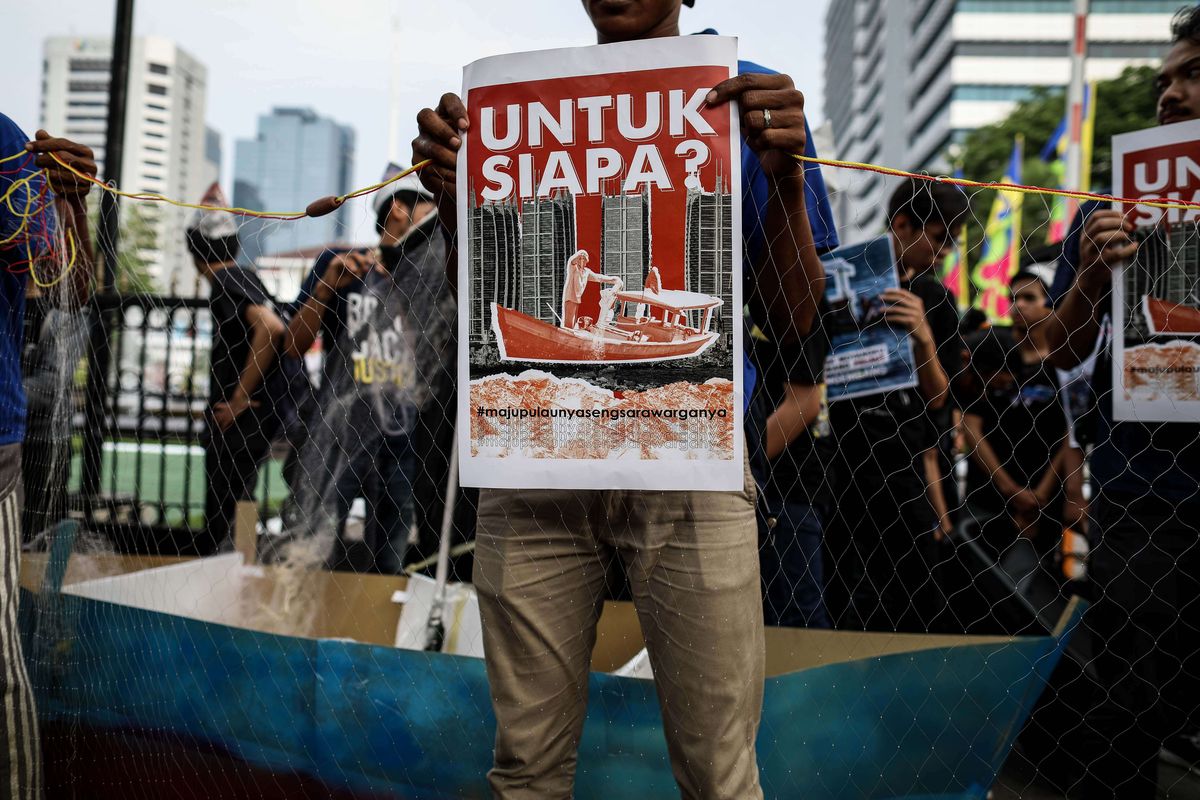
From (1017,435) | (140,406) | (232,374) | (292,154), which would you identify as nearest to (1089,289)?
(1017,435)

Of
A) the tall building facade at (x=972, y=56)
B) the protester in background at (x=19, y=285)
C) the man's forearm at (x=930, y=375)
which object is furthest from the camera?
the tall building facade at (x=972, y=56)

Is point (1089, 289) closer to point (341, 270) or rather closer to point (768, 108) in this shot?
point (768, 108)

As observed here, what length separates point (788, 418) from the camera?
8.52ft

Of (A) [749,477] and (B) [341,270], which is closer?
(A) [749,477]

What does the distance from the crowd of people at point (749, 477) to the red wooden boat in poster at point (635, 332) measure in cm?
19

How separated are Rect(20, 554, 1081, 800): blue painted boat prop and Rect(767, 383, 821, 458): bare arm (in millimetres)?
608

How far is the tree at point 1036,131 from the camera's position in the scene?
2042 centimetres

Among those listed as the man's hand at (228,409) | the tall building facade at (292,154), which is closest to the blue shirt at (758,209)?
the man's hand at (228,409)

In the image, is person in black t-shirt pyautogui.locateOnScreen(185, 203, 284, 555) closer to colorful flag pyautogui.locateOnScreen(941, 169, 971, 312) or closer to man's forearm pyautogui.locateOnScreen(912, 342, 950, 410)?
man's forearm pyautogui.locateOnScreen(912, 342, 950, 410)

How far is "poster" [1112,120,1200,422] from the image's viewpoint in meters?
1.70

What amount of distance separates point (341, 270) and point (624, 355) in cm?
204

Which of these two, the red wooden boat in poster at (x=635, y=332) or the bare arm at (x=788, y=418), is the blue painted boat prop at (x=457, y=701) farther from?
the red wooden boat in poster at (x=635, y=332)

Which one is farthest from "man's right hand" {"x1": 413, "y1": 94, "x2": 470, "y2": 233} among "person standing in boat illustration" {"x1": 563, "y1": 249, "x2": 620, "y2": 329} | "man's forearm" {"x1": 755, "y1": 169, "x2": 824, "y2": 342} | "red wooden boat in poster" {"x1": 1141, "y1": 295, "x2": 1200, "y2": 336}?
"red wooden boat in poster" {"x1": 1141, "y1": 295, "x2": 1200, "y2": 336}

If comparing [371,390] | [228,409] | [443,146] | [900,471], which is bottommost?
[900,471]
